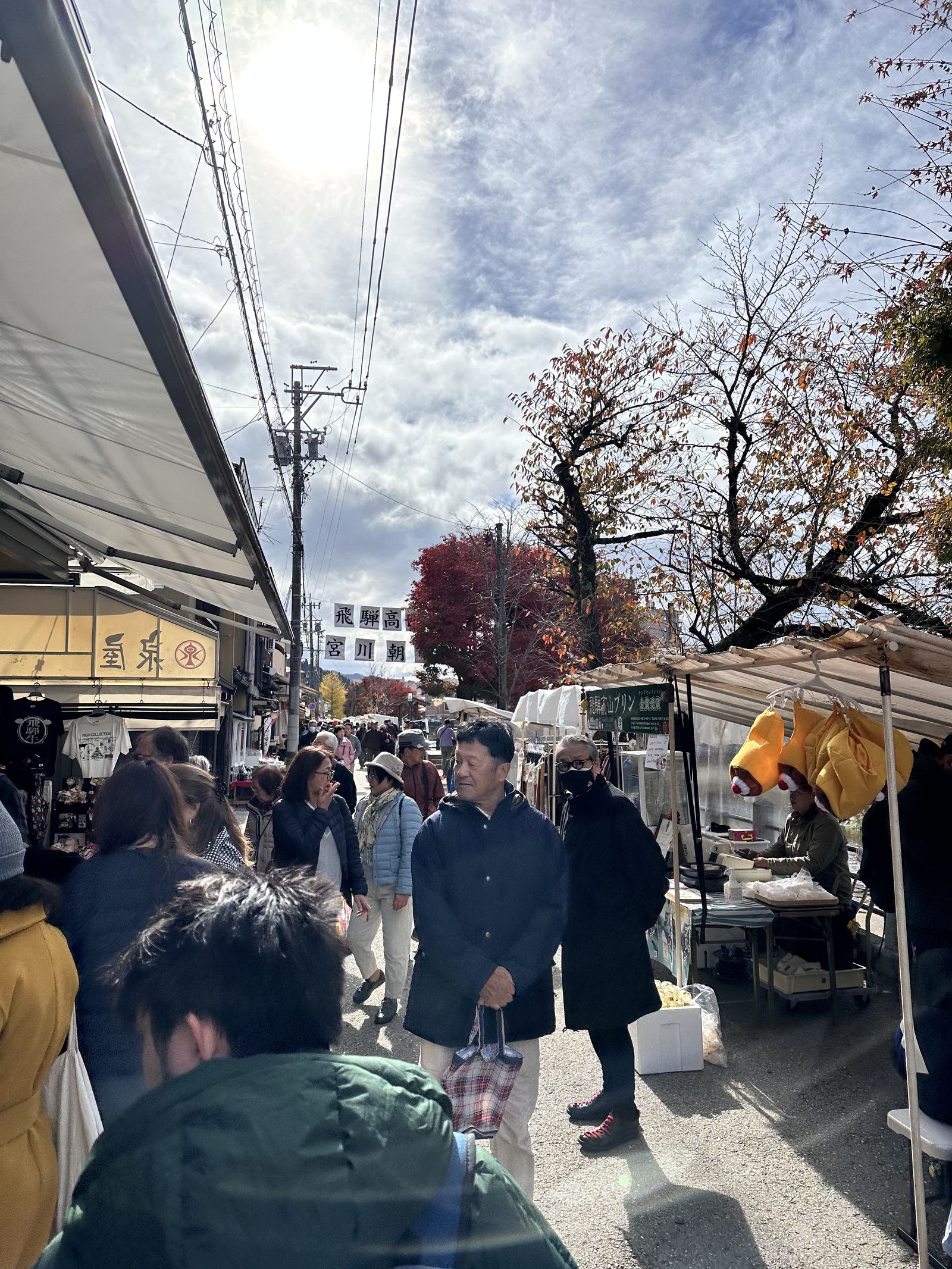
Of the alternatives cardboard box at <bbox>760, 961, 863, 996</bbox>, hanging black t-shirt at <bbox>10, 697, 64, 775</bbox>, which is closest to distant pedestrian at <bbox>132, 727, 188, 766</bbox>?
hanging black t-shirt at <bbox>10, 697, 64, 775</bbox>

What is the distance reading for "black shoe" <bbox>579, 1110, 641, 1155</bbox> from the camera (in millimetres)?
4039

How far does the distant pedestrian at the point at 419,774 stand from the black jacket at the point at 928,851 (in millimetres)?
4988

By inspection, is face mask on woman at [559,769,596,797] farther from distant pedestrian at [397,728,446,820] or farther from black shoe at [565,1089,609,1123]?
distant pedestrian at [397,728,446,820]

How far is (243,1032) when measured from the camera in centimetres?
115

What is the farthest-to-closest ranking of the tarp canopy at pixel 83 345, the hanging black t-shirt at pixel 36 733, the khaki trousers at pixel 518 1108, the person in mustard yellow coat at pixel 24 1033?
the hanging black t-shirt at pixel 36 733, the khaki trousers at pixel 518 1108, the person in mustard yellow coat at pixel 24 1033, the tarp canopy at pixel 83 345

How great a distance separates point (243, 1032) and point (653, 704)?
5298 mm

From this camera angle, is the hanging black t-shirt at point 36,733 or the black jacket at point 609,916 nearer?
the black jacket at point 609,916

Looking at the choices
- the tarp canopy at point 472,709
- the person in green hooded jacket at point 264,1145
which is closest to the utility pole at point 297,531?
the tarp canopy at point 472,709

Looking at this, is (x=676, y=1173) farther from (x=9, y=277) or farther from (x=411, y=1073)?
(x=9, y=277)

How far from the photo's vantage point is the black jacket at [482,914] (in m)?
3.09

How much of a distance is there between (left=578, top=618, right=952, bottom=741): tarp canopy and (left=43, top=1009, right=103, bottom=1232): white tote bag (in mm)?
3027

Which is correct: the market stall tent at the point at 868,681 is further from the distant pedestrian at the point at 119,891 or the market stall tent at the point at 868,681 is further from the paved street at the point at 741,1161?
the distant pedestrian at the point at 119,891

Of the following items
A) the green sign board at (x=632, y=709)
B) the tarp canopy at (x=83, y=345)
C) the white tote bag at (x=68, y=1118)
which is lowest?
the white tote bag at (x=68, y=1118)

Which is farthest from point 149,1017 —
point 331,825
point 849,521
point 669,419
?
point 669,419
